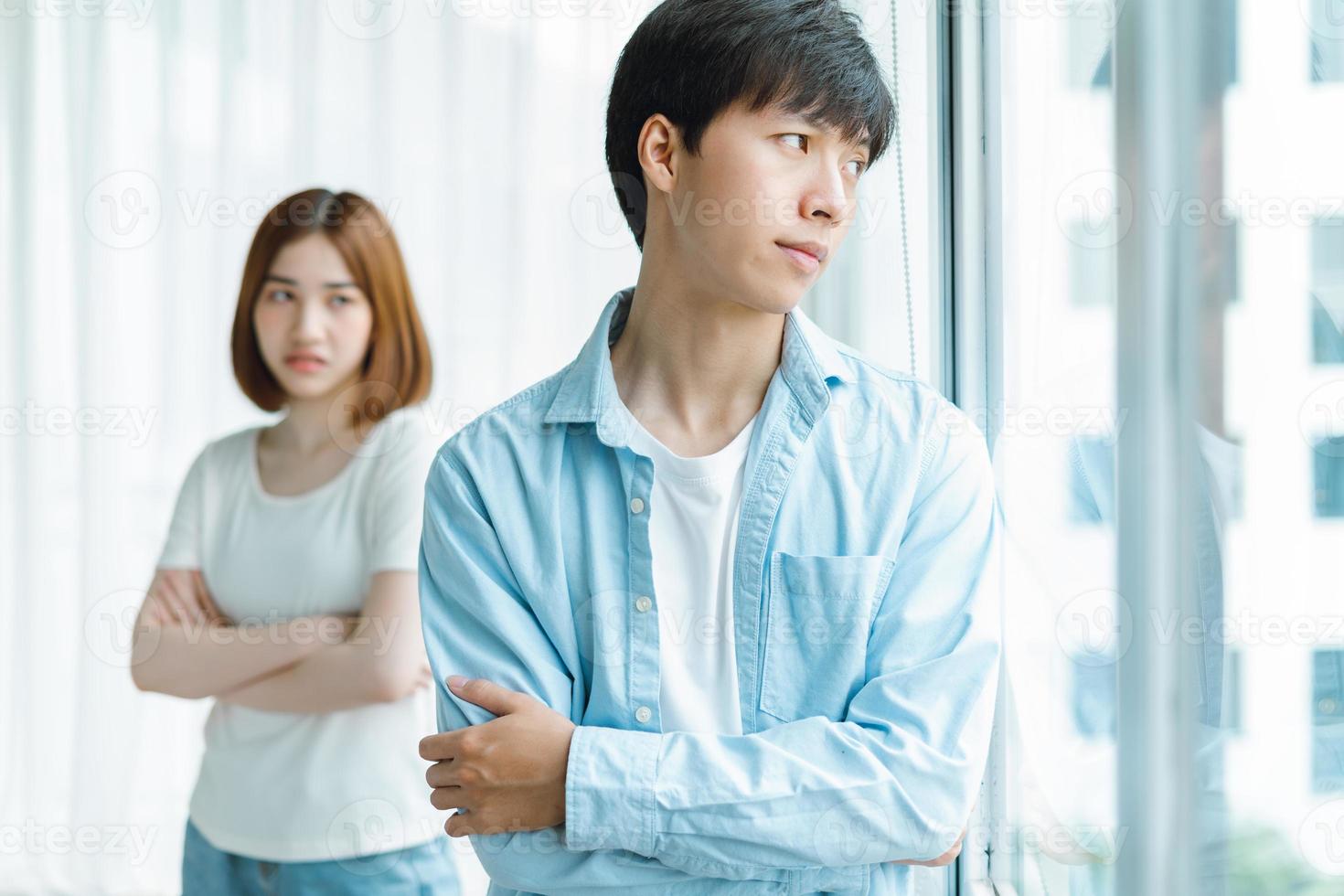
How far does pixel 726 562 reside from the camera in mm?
920

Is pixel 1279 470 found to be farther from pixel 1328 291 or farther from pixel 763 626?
pixel 763 626

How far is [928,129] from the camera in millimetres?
1485

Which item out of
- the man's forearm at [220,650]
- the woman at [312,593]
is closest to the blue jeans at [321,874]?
the woman at [312,593]

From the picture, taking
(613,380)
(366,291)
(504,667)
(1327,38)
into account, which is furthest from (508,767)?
(366,291)

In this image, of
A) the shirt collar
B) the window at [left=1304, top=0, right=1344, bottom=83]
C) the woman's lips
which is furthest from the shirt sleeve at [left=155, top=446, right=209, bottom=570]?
the window at [left=1304, top=0, right=1344, bottom=83]

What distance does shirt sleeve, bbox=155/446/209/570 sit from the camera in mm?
1417

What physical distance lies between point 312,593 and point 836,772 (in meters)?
0.80

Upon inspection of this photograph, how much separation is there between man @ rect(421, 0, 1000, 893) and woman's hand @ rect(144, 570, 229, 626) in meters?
0.61

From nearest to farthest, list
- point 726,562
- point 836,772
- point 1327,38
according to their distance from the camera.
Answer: point 1327,38 → point 836,772 → point 726,562

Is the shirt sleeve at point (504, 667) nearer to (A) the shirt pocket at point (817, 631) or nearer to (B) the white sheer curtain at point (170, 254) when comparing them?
(A) the shirt pocket at point (817, 631)

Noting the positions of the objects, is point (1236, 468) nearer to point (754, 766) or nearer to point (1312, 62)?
point (1312, 62)

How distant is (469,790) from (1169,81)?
2.43 feet

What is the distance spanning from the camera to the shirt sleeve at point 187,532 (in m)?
1.42

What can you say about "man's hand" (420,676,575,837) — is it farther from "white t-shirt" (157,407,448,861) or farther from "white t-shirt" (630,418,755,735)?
"white t-shirt" (157,407,448,861)
